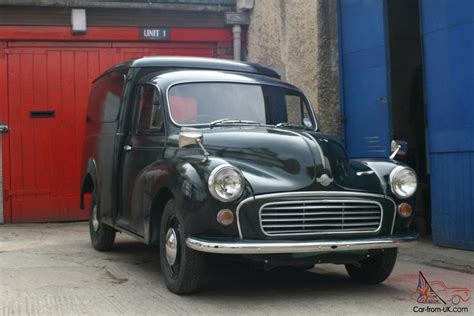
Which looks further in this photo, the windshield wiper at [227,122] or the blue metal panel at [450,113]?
the blue metal panel at [450,113]

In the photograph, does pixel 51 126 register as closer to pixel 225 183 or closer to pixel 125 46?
pixel 125 46

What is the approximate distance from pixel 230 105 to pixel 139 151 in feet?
3.50

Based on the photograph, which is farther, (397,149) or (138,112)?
(138,112)

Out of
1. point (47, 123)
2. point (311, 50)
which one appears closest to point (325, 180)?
point (311, 50)

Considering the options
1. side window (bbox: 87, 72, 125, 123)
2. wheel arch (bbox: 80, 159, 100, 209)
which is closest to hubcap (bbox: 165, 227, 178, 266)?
side window (bbox: 87, 72, 125, 123)

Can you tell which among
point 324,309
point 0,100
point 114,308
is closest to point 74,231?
point 0,100

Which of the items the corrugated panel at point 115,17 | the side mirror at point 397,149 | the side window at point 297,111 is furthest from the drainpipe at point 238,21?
the side mirror at point 397,149

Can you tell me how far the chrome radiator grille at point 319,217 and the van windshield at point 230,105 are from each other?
4.34 feet

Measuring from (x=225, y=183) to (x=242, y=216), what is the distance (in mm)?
286

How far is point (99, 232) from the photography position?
7.72 metres

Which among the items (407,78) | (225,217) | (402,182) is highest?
(407,78)

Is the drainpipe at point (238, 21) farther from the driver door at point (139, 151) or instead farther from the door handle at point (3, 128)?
the driver door at point (139, 151)

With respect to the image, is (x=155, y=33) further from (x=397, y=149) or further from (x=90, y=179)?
(x=397, y=149)

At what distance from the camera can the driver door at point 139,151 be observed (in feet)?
19.5
